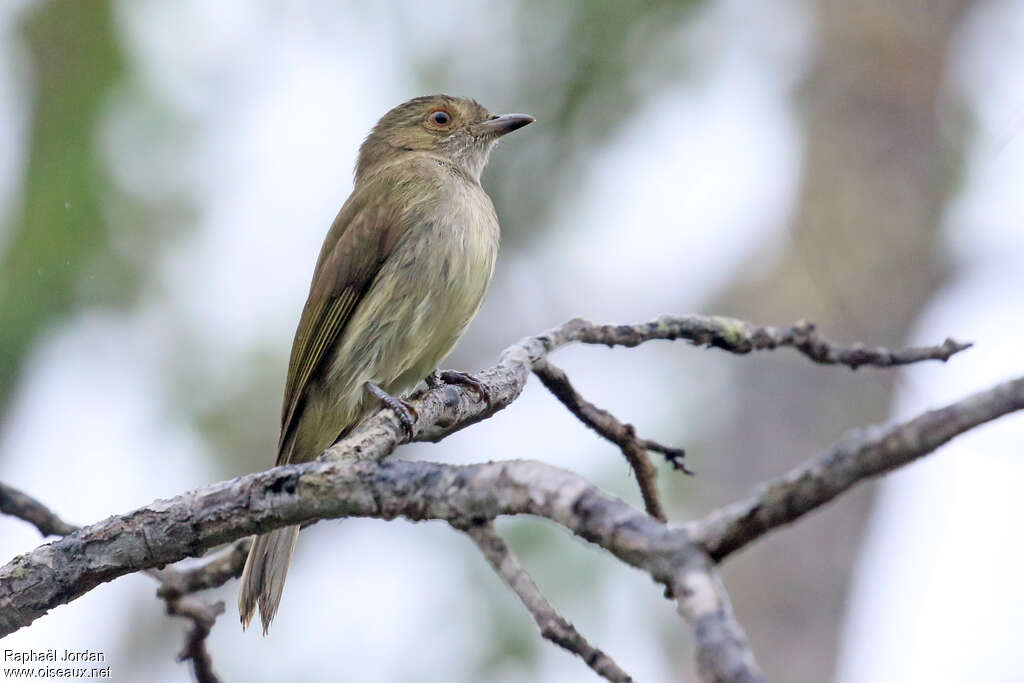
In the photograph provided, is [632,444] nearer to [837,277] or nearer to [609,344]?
[609,344]

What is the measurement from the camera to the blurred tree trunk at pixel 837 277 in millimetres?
6480

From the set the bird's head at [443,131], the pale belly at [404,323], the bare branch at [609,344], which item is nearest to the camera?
the bare branch at [609,344]

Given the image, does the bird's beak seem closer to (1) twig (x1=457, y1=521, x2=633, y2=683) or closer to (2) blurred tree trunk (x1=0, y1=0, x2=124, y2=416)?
(2) blurred tree trunk (x1=0, y1=0, x2=124, y2=416)

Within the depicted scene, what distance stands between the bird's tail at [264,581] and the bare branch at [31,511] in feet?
2.38

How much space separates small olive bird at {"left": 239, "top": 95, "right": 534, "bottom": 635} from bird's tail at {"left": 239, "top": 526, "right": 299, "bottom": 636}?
120 millimetres

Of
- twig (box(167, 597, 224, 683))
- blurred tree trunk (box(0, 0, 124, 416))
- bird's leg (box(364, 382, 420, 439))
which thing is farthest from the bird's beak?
twig (box(167, 597, 224, 683))

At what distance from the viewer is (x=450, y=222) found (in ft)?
14.9

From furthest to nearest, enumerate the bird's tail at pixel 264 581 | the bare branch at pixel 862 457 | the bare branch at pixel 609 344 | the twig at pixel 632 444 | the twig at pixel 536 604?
the bird's tail at pixel 264 581, the bare branch at pixel 609 344, the twig at pixel 632 444, the twig at pixel 536 604, the bare branch at pixel 862 457

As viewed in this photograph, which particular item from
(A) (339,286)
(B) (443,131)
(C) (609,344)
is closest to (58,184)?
(B) (443,131)

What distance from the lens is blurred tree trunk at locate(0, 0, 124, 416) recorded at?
6.26 m

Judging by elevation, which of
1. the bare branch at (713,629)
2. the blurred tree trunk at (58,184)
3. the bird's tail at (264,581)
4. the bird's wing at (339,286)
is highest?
the blurred tree trunk at (58,184)

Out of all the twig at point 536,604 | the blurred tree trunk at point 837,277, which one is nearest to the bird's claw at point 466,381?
the twig at point 536,604

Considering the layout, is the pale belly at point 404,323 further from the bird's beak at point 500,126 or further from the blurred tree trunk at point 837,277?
the blurred tree trunk at point 837,277

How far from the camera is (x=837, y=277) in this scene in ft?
22.8
